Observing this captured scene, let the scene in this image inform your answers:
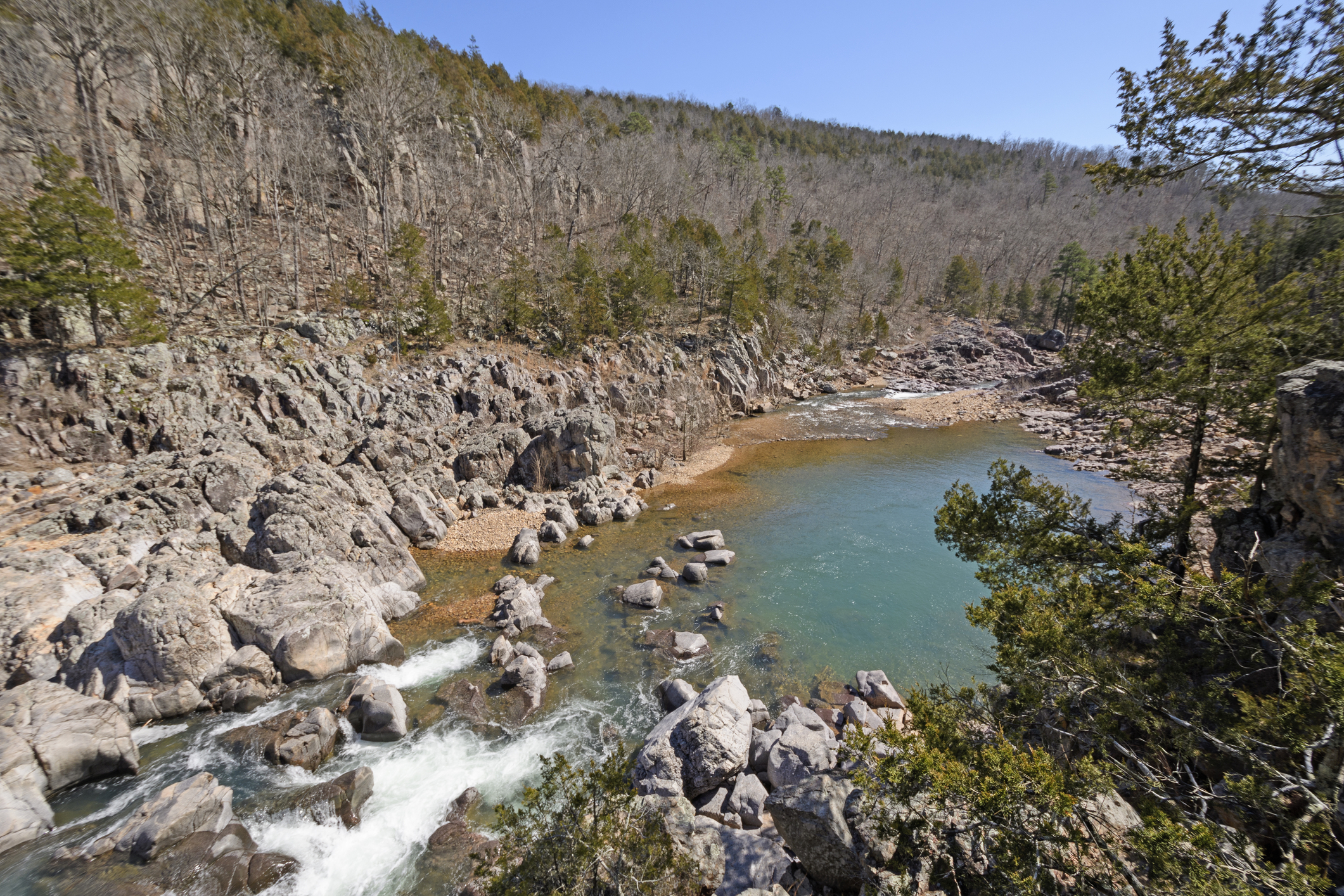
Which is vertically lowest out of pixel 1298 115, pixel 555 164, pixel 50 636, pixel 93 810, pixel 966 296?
pixel 93 810

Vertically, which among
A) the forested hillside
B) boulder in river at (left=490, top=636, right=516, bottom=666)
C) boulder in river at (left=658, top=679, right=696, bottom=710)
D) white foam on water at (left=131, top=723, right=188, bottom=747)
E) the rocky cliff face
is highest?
the forested hillside

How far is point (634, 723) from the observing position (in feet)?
42.5

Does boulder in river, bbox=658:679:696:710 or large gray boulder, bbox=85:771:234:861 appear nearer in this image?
large gray boulder, bbox=85:771:234:861

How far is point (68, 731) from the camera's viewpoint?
10.3 meters

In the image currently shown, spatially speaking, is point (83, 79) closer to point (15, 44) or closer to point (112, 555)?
point (15, 44)

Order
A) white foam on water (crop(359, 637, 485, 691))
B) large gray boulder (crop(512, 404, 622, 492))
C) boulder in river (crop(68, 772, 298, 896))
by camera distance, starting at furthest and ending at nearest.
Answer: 1. large gray boulder (crop(512, 404, 622, 492))
2. white foam on water (crop(359, 637, 485, 691))
3. boulder in river (crop(68, 772, 298, 896))

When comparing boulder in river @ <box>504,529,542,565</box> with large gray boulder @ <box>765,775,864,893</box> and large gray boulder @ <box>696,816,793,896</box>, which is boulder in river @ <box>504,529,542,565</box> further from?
large gray boulder @ <box>765,775,864,893</box>

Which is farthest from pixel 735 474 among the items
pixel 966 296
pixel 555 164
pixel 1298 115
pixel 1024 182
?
pixel 1024 182

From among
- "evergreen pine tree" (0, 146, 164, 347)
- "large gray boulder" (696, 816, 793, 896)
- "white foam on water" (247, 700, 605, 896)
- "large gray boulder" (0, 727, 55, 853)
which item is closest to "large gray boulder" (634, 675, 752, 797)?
"large gray boulder" (696, 816, 793, 896)

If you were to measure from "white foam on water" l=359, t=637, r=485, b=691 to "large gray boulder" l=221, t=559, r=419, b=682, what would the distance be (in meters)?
0.36

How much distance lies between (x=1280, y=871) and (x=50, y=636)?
71.8 ft

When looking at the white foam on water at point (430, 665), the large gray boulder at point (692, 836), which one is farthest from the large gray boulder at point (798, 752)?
the white foam on water at point (430, 665)

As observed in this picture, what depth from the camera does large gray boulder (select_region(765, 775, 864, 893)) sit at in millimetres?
7355

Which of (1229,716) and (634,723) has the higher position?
(1229,716)
